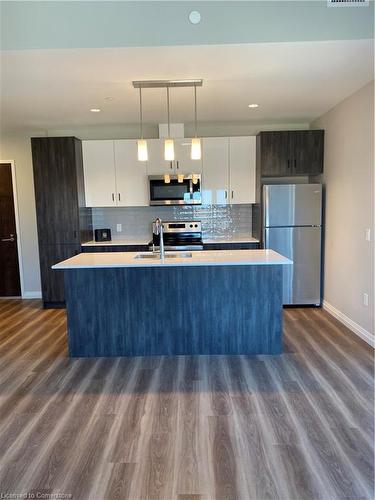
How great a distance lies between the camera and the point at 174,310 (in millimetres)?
3262

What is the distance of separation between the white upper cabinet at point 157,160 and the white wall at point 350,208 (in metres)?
2.21

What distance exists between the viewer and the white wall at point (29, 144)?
5.16 meters

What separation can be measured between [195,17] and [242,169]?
264cm

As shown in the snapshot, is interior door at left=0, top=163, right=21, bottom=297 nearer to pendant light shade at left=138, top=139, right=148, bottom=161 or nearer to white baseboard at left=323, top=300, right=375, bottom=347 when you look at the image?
pendant light shade at left=138, top=139, right=148, bottom=161

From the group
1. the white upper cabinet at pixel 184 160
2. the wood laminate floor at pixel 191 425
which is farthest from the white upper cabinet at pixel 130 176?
the wood laminate floor at pixel 191 425

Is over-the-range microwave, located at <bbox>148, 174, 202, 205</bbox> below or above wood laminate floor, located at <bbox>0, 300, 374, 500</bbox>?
above

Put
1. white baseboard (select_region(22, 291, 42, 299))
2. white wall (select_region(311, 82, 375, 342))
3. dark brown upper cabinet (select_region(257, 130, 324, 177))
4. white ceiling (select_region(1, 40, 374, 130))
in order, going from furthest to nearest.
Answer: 1. white baseboard (select_region(22, 291, 42, 299))
2. dark brown upper cabinet (select_region(257, 130, 324, 177))
3. white wall (select_region(311, 82, 375, 342))
4. white ceiling (select_region(1, 40, 374, 130))

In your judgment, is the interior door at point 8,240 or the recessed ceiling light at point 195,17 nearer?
the recessed ceiling light at point 195,17

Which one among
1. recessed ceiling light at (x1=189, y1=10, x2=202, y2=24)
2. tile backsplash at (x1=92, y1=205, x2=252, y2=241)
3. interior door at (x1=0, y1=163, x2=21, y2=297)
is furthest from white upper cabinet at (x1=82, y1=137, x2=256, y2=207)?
recessed ceiling light at (x1=189, y1=10, x2=202, y2=24)

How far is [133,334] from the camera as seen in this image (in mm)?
3289

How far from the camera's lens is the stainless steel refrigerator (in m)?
4.50

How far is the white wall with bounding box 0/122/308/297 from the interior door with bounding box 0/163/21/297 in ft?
0.44

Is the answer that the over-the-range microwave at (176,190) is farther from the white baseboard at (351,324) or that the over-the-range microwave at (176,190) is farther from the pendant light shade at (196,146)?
the white baseboard at (351,324)

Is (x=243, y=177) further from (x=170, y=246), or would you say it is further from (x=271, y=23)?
(x=271, y=23)
